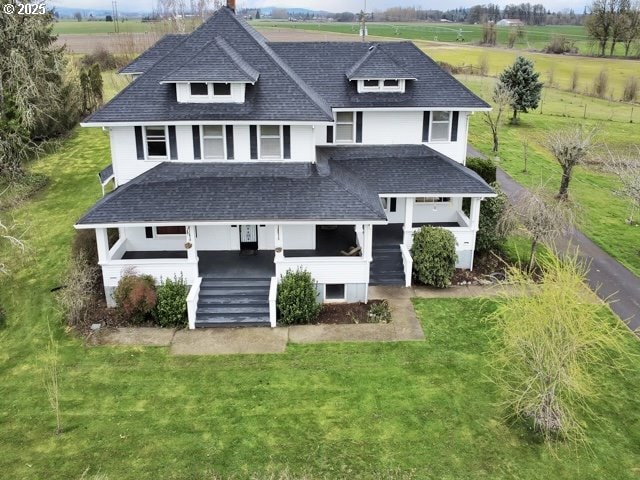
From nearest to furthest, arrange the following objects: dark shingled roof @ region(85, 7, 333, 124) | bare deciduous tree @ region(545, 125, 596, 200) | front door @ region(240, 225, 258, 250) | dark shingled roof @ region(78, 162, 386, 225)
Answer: dark shingled roof @ region(78, 162, 386, 225)
dark shingled roof @ region(85, 7, 333, 124)
front door @ region(240, 225, 258, 250)
bare deciduous tree @ region(545, 125, 596, 200)

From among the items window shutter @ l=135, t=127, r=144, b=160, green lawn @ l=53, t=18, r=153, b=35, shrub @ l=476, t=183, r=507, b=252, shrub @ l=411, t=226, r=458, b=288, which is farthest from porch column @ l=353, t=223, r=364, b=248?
green lawn @ l=53, t=18, r=153, b=35

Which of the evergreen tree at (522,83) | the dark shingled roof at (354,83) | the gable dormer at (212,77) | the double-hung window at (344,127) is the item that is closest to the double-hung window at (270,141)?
the gable dormer at (212,77)

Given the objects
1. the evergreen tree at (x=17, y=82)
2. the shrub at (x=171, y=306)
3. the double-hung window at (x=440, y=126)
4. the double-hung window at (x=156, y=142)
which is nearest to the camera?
the shrub at (x=171, y=306)

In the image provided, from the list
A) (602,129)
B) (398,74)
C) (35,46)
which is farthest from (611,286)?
(35,46)

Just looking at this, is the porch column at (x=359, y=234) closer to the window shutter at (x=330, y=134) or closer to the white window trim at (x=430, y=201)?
the white window trim at (x=430, y=201)

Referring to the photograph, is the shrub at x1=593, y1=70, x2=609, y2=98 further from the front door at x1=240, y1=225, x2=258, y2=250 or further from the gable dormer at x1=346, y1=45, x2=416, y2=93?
the front door at x1=240, y1=225, x2=258, y2=250

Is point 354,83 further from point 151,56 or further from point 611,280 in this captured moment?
point 611,280
